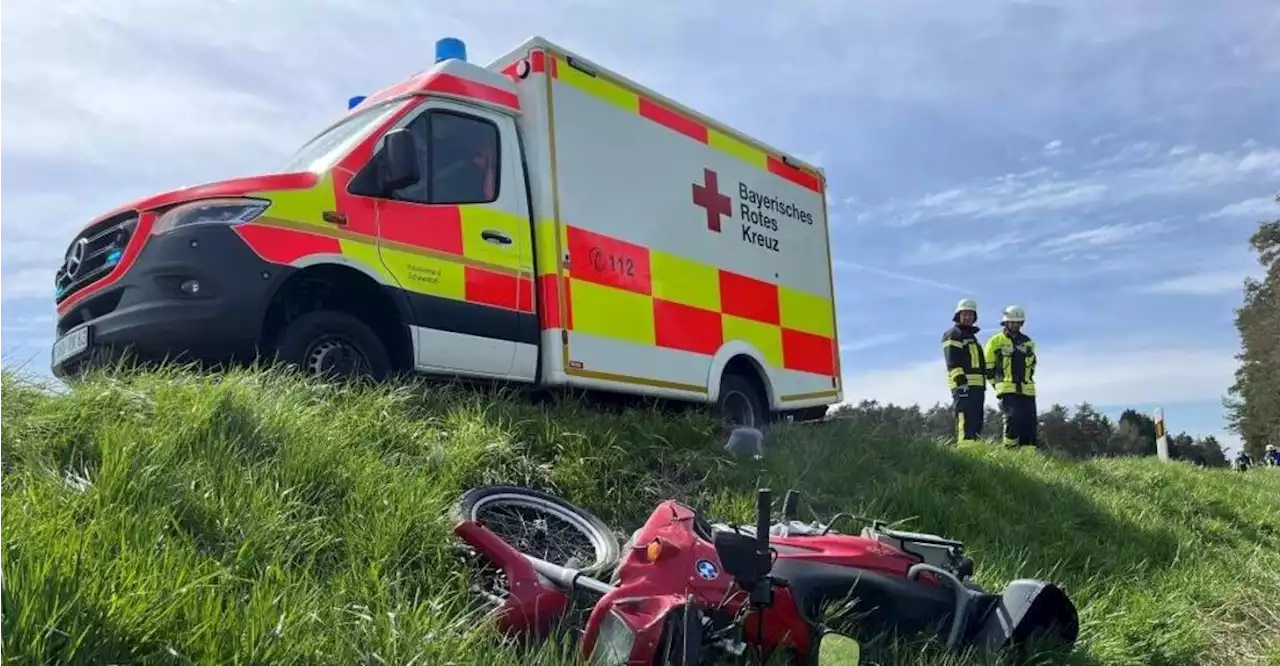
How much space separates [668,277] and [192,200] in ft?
9.98

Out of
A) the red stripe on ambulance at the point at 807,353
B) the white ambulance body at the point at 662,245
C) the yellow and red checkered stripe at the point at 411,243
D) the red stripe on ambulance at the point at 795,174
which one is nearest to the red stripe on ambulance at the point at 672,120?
the white ambulance body at the point at 662,245

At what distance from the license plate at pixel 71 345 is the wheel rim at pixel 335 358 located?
1.01 metres

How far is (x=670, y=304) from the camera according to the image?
6520 millimetres

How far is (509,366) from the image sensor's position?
217 inches

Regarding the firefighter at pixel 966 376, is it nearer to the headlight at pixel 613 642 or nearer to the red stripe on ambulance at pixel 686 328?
the red stripe on ambulance at pixel 686 328

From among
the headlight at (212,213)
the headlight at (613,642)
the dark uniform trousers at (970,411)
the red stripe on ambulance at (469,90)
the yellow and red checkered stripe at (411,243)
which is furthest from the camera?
the dark uniform trousers at (970,411)

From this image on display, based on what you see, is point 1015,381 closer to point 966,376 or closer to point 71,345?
point 966,376

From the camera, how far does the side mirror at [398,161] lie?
4.94 meters

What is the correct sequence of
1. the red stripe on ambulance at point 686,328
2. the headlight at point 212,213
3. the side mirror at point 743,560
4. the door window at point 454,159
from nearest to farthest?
the side mirror at point 743,560, the headlight at point 212,213, the door window at point 454,159, the red stripe on ambulance at point 686,328

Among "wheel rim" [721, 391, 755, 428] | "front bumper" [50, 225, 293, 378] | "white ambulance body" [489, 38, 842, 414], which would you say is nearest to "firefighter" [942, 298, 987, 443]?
"white ambulance body" [489, 38, 842, 414]

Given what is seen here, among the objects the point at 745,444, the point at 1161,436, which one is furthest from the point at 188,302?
the point at 1161,436

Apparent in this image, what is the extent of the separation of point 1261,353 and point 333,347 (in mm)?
45398

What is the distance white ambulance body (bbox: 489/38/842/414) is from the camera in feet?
19.3

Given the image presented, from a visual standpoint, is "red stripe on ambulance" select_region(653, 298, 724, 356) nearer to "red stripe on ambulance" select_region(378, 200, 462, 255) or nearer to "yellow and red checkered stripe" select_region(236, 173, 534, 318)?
"yellow and red checkered stripe" select_region(236, 173, 534, 318)
